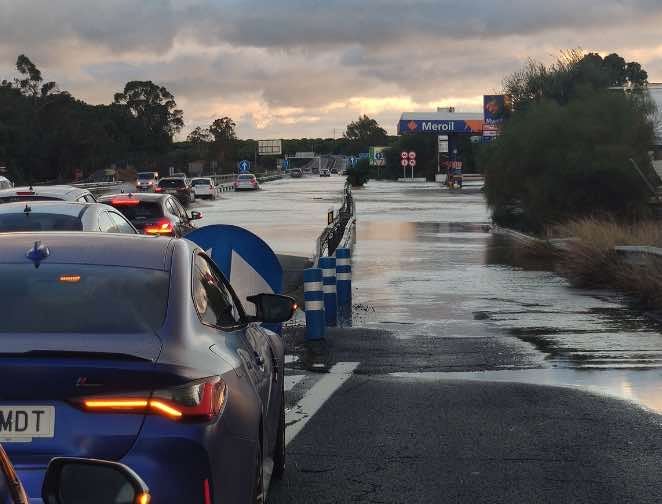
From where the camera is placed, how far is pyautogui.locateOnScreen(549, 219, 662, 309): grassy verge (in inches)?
742

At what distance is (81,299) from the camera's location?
17.4 feet

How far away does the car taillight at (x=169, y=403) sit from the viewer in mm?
4461

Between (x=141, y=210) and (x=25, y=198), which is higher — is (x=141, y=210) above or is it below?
below

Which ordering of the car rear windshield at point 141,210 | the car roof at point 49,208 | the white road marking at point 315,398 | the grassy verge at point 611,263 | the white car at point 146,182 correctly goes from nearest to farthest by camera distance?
the white road marking at point 315,398 < the car roof at point 49,208 < the grassy verge at point 611,263 < the car rear windshield at point 141,210 < the white car at point 146,182

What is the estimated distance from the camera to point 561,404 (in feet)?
33.8

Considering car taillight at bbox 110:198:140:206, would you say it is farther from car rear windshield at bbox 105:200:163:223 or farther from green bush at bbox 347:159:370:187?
green bush at bbox 347:159:370:187

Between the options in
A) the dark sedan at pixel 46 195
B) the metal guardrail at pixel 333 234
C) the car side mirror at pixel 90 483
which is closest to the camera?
the car side mirror at pixel 90 483

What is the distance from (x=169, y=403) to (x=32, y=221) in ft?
29.5

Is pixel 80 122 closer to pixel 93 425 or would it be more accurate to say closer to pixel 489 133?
pixel 489 133

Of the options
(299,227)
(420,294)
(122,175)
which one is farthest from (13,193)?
(122,175)

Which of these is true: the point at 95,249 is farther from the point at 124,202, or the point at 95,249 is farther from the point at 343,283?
the point at 124,202

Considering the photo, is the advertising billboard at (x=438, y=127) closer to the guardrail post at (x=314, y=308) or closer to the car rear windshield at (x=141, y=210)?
the car rear windshield at (x=141, y=210)

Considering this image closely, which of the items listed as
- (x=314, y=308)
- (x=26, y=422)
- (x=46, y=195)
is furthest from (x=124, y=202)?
(x=26, y=422)

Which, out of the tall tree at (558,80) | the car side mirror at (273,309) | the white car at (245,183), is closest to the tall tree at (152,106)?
the white car at (245,183)
